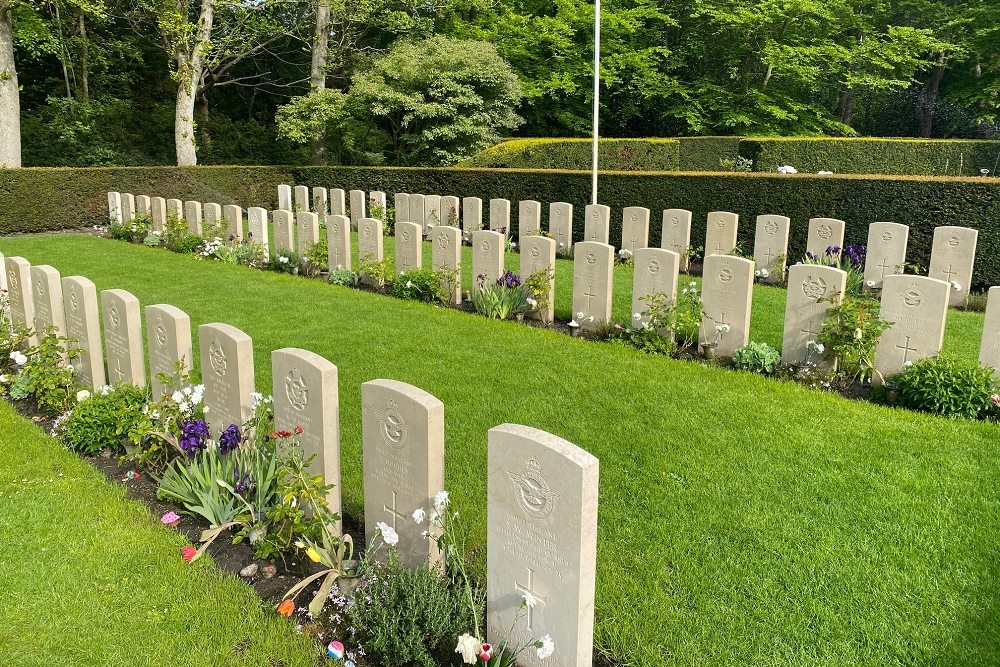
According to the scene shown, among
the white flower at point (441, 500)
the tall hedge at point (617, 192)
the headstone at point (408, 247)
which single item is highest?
the tall hedge at point (617, 192)

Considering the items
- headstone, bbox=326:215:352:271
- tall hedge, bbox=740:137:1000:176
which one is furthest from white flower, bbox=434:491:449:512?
tall hedge, bbox=740:137:1000:176

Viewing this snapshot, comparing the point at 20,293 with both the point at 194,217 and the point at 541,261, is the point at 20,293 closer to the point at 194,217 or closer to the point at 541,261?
the point at 541,261

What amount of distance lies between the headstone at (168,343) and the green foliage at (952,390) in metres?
5.15

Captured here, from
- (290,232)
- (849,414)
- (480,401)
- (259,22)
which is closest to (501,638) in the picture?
(480,401)

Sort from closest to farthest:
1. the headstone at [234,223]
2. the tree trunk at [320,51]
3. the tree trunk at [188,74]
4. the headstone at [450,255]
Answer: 1. the headstone at [450,255]
2. the headstone at [234,223]
3. the tree trunk at [188,74]
4. the tree trunk at [320,51]

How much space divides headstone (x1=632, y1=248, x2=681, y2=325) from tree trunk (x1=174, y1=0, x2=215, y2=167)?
15.5 meters

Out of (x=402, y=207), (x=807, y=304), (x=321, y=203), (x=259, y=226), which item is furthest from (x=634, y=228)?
(x=321, y=203)

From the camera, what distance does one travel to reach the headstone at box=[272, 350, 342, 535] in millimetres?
3740

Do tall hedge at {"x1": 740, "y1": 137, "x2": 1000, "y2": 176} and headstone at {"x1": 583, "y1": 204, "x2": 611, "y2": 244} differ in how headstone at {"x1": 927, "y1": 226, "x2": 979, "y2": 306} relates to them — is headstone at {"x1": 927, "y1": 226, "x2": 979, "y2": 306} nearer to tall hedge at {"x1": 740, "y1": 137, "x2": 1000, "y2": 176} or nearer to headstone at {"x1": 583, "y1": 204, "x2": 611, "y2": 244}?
headstone at {"x1": 583, "y1": 204, "x2": 611, "y2": 244}

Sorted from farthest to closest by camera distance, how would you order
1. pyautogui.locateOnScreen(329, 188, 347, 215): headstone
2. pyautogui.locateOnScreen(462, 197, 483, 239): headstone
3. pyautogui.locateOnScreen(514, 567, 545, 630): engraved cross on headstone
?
pyautogui.locateOnScreen(329, 188, 347, 215): headstone, pyautogui.locateOnScreen(462, 197, 483, 239): headstone, pyautogui.locateOnScreen(514, 567, 545, 630): engraved cross on headstone

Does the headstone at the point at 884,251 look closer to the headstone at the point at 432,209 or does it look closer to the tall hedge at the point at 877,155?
the headstone at the point at 432,209

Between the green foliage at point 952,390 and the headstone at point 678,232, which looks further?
the headstone at point 678,232

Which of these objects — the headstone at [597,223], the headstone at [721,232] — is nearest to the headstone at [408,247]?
the headstone at [597,223]

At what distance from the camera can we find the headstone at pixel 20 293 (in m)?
6.52
